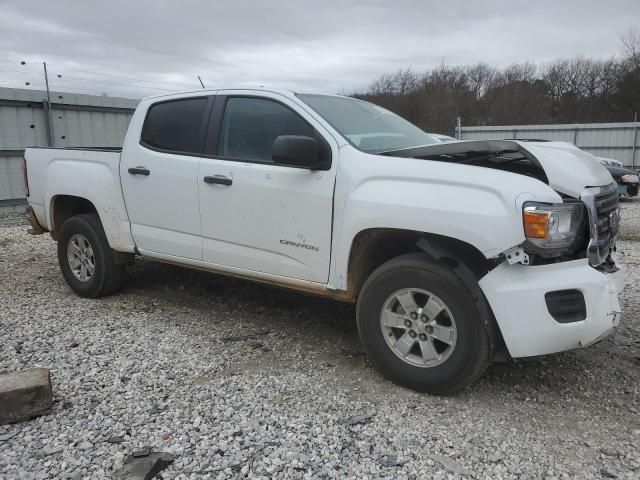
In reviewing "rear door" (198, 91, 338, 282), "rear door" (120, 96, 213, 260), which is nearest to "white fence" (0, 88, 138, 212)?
"rear door" (120, 96, 213, 260)

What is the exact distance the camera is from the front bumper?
2920 millimetres

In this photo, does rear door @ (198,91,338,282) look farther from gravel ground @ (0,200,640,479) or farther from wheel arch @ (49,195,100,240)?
wheel arch @ (49,195,100,240)

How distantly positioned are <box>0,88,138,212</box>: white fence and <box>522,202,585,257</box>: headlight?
10908 mm

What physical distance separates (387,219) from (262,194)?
1023 mm

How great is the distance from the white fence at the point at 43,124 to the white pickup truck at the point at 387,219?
7.74 metres

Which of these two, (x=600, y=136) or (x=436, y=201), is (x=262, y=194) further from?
(x=600, y=136)

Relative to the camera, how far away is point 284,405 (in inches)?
128

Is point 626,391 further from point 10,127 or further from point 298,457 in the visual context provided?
point 10,127

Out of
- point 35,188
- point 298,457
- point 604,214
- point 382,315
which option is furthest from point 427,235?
point 35,188

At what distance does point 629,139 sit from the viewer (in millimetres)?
18906

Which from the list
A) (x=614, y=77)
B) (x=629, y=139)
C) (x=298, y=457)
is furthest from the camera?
(x=614, y=77)

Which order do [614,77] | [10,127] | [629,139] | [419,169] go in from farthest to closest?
1. [614,77]
2. [629,139]
3. [10,127]
4. [419,169]

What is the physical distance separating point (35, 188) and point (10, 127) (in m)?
6.83

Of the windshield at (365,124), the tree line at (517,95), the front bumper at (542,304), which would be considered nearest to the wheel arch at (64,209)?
the windshield at (365,124)
